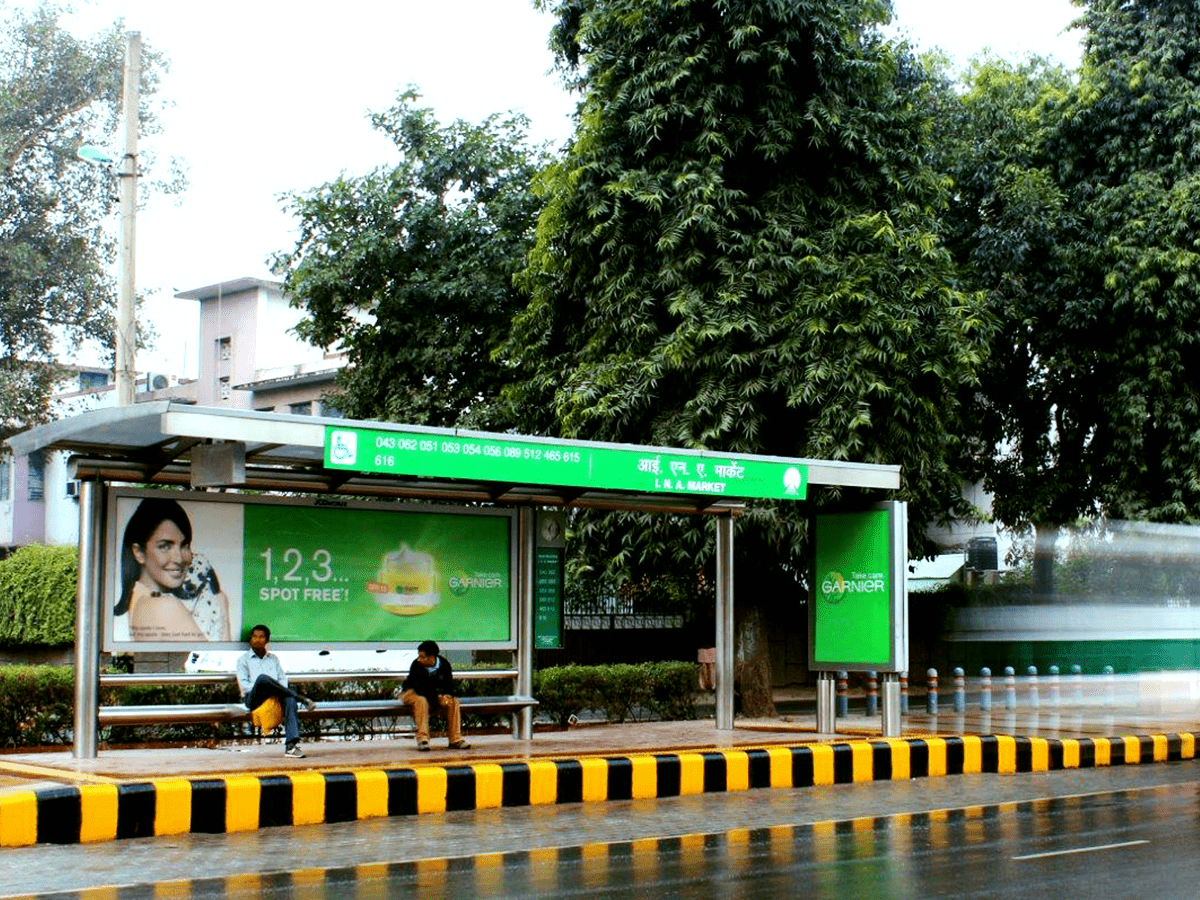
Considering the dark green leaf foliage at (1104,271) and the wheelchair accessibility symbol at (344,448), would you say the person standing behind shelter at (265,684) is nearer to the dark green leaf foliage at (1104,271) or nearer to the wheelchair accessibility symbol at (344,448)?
the wheelchair accessibility symbol at (344,448)

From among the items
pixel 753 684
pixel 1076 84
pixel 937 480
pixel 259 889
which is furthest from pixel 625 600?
pixel 259 889

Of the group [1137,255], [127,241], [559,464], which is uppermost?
[1137,255]

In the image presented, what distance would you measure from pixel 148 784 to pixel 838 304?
1247 centimetres

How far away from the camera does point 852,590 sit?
57.6 feet

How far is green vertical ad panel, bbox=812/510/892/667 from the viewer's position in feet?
56.4

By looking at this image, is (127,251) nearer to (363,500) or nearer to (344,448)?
(363,500)

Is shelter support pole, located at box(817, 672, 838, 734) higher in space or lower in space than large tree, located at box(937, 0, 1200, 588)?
lower

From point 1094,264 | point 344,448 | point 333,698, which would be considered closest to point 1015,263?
point 1094,264

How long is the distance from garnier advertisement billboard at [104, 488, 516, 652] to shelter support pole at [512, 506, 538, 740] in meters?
0.09

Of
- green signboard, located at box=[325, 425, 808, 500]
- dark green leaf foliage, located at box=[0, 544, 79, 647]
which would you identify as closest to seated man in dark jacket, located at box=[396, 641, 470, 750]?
green signboard, located at box=[325, 425, 808, 500]

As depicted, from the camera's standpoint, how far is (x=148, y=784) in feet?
37.1

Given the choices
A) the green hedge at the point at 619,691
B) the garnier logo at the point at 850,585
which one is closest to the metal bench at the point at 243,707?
the green hedge at the point at 619,691

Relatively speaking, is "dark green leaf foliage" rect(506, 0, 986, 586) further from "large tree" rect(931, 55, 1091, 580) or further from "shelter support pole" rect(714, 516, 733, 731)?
"large tree" rect(931, 55, 1091, 580)

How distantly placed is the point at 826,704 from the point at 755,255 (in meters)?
6.60
